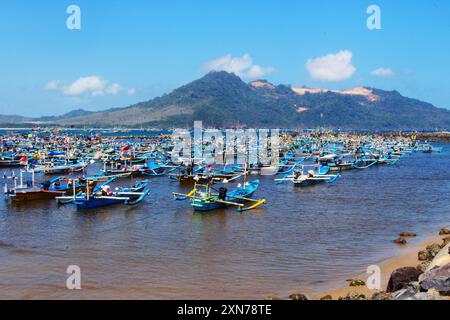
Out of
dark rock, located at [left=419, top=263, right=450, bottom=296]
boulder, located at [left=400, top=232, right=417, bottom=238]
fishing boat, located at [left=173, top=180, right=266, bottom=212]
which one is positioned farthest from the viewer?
fishing boat, located at [left=173, top=180, right=266, bottom=212]

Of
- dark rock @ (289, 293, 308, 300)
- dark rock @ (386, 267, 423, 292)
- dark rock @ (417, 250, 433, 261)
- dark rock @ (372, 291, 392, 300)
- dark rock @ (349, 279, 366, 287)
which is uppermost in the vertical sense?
dark rock @ (386, 267, 423, 292)

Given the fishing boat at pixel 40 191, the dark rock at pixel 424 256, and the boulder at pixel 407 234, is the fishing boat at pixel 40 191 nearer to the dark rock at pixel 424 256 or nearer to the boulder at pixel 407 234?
the boulder at pixel 407 234

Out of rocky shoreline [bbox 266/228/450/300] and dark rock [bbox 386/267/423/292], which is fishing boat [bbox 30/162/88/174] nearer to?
rocky shoreline [bbox 266/228/450/300]

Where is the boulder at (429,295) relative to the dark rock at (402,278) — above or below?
above

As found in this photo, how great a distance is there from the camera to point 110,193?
29.0 meters

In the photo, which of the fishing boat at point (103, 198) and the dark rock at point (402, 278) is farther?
the fishing boat at point (103, 198)

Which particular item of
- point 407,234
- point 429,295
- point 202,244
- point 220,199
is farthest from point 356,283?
point 220,199

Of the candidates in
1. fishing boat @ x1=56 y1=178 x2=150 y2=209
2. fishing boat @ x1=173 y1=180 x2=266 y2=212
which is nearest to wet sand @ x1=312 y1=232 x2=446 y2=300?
fishing boat @ x1=173 y1=180 x2=266 y2=212

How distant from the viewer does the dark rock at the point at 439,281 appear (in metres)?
9.54

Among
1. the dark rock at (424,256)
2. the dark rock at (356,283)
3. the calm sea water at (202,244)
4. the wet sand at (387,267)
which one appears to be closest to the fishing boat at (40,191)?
the calm sea water at (202,244)

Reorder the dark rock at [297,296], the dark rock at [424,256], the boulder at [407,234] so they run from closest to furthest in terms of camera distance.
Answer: the dark rock at [297,296] → the dark rock at [424,256] → the boulder at [407,234]

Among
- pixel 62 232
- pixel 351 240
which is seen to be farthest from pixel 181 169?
pixel 351 240

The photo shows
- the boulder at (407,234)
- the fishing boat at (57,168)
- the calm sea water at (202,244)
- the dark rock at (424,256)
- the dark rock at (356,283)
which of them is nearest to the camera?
the dark rock at (356,283)

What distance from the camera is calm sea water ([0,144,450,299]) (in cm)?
1480
